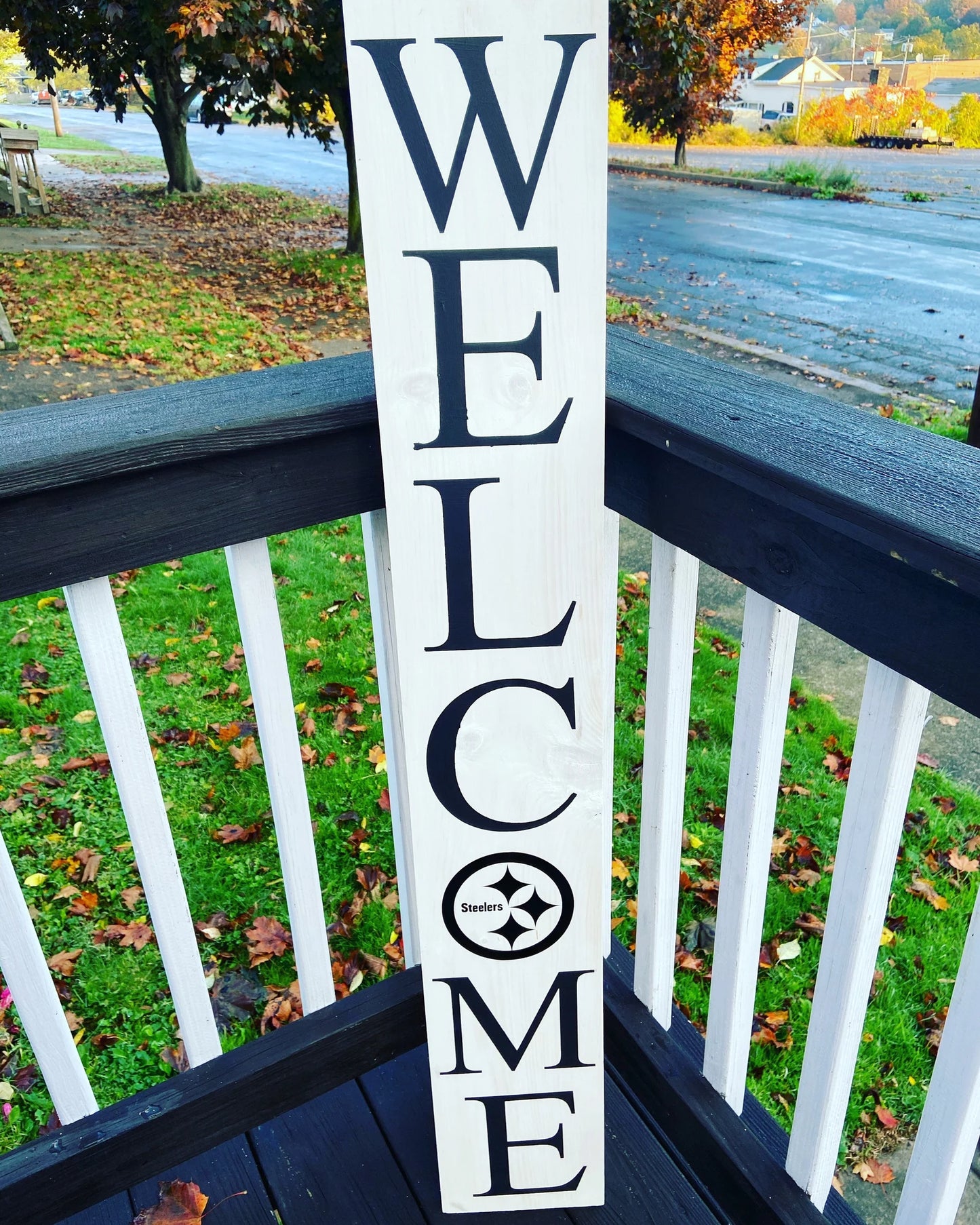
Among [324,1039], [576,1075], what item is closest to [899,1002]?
[576,1075]

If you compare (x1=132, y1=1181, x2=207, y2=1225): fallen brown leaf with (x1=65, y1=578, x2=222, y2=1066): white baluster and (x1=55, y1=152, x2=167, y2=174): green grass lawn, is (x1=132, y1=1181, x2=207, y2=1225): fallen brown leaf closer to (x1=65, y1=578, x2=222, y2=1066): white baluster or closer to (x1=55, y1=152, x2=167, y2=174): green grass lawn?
(x1=65, y1=578, x2=222, y2=1066): white baluster

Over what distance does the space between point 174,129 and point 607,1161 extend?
70.8ft

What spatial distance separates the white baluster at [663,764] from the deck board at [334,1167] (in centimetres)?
56

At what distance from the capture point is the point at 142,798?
4.68 feet

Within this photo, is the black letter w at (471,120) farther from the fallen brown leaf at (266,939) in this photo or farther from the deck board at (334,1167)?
the fallen brown leaf at (266,939)

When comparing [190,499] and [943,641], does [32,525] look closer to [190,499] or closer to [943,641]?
[190,499]

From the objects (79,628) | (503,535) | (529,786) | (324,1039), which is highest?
(503,535)

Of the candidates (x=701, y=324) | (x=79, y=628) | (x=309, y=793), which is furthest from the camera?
(x=701, y=324)

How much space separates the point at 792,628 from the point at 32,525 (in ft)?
3.16

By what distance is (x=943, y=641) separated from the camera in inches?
36.3

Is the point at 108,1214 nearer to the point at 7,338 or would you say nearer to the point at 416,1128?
the point at 416,1128

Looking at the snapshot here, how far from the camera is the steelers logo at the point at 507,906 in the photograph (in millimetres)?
1442

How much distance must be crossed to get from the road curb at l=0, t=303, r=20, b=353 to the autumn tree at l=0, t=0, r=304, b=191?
2.67 meters

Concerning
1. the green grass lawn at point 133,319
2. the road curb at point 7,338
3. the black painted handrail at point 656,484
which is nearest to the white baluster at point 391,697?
the black painted handrail at point 656,484
